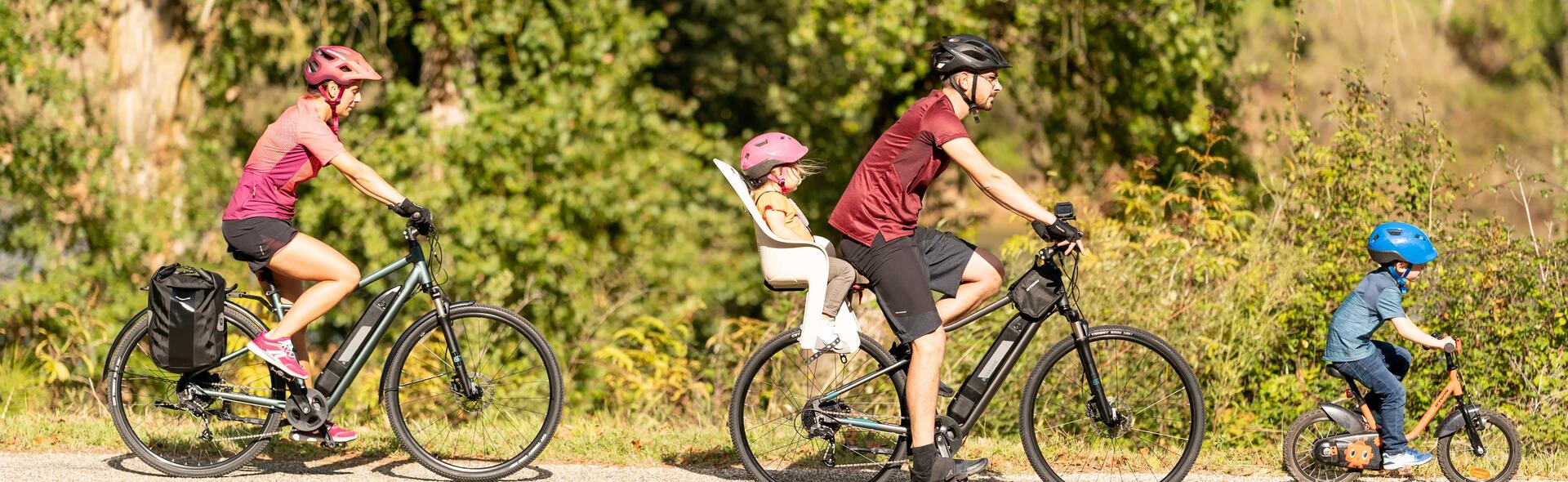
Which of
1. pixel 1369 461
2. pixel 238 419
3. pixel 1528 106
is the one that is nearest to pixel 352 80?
pixel 238 419

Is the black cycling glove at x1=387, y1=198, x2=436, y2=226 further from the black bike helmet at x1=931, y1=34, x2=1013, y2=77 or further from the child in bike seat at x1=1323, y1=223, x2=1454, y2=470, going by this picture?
the child in bike seat at x1=1323, y1=223, x2=1454, y2=470

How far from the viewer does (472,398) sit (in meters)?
5.63

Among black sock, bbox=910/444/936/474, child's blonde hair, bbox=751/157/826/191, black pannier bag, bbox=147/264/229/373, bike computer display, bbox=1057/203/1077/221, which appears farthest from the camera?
black pannier bag, bbox=147/264/229/373

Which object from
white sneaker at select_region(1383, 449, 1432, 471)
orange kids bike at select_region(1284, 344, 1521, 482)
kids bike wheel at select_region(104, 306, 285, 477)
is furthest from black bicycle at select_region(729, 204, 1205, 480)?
kids bike wheel at select_region(104, 306, 285, 477)

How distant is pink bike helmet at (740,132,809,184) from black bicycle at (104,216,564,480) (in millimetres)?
993

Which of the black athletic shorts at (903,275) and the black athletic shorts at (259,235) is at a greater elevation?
the black athletic shorts at (903,275)

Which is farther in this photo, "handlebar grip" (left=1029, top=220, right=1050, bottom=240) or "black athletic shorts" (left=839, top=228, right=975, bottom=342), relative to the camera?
"black athletic shorts" (left=839, top=228, right=975, bottom=342)

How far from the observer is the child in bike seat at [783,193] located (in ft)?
17.2

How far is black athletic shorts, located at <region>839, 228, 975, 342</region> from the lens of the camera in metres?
5.17

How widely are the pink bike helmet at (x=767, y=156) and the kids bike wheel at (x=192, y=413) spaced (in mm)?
1951

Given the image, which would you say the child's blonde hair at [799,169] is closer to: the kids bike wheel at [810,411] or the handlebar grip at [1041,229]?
the kids bike wheel at [810,411]

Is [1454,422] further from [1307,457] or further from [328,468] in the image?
[328,468]

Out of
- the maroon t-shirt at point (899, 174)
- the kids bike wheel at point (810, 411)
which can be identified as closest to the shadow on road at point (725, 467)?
the kids bike wheel at point (810, 411)

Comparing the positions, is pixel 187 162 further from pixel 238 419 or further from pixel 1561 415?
pixel 1561 415
